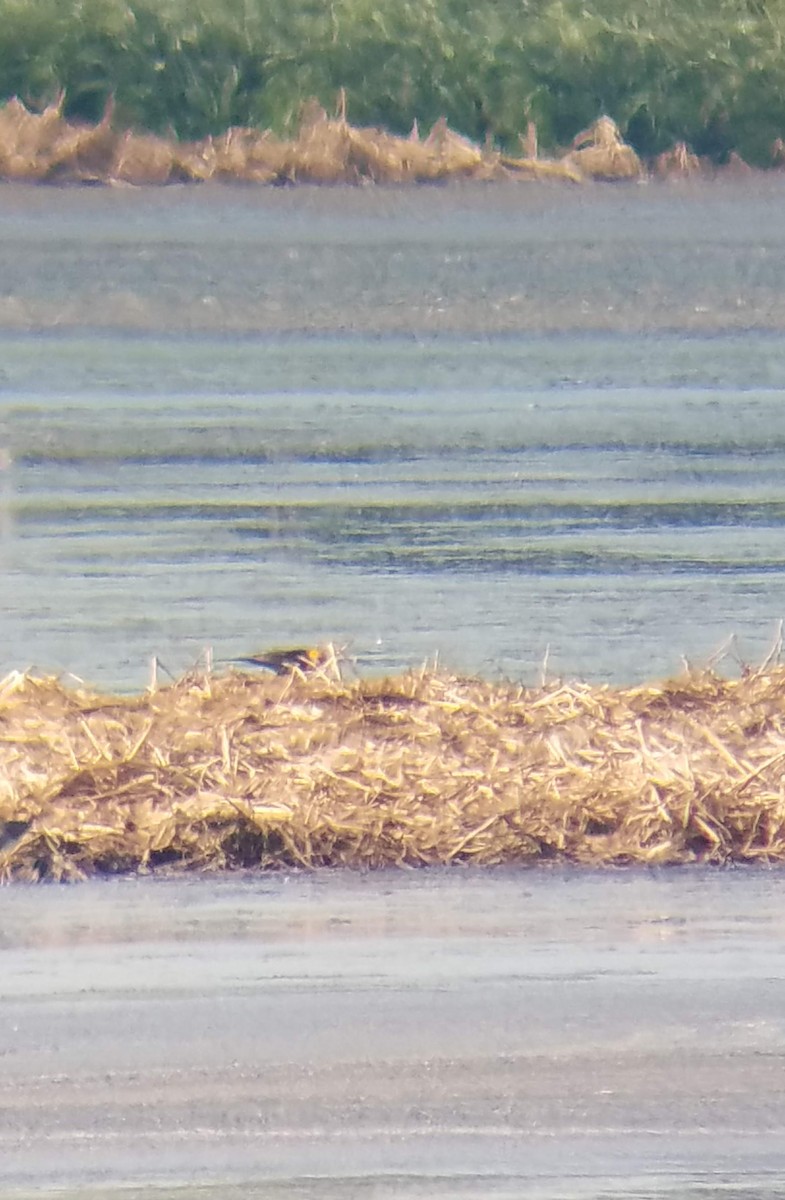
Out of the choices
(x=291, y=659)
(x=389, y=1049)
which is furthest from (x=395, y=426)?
(x=389, y=1049)

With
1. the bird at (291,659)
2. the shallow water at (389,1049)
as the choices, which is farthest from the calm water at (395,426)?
the shallow water at (389,1049)

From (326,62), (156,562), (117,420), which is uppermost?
(326,62)

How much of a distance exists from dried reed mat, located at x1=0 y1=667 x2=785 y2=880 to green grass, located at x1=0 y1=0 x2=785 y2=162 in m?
0.55

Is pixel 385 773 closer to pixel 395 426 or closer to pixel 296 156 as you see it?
pixel 395 426

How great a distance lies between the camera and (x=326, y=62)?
144 centimetres

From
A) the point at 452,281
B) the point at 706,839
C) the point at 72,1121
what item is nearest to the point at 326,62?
the point at 452,281

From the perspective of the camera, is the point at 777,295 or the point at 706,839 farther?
the point at 777,295

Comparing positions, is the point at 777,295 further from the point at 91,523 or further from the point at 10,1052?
the point at 10,1052

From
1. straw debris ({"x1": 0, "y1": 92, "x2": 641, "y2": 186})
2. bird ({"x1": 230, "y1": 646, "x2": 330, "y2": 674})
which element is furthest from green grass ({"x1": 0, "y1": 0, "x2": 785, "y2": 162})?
bird ({"x1": 230, "y1": 646, "x2": 330, "y2": 674})

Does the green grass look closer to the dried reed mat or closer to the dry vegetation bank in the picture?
the dry vegetation bank

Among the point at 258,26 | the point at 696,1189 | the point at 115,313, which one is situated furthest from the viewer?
the point at 115,313

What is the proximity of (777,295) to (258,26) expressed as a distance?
0.54 meters

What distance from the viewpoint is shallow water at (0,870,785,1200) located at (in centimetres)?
112

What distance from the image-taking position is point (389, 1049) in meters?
1.19
